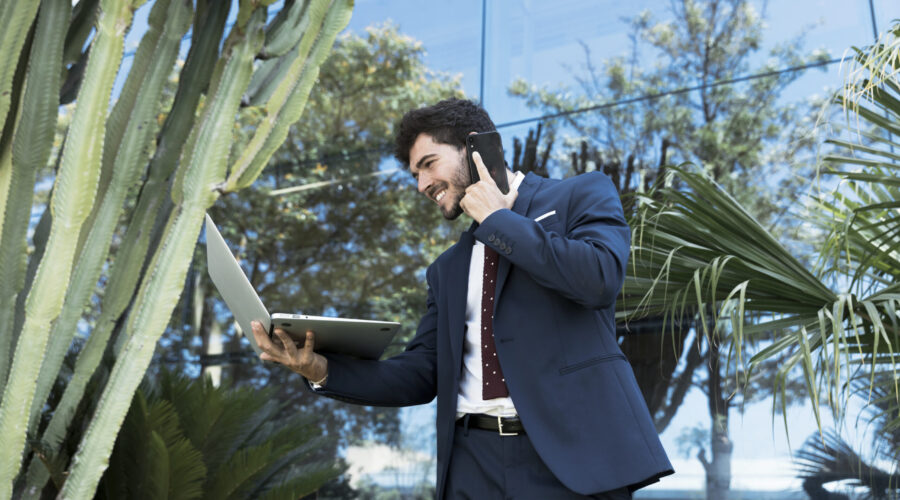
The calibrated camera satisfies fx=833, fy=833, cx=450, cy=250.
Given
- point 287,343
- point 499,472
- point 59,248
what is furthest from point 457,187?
point 59,248

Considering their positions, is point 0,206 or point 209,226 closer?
point 209,226

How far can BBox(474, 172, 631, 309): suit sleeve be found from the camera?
153 cm

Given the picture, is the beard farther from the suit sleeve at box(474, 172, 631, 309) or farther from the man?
the suit sleeve at box(474, 172, 631, 309)

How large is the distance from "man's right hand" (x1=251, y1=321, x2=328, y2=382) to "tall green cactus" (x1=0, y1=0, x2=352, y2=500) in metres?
0.98

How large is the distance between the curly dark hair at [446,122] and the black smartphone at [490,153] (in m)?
0.12

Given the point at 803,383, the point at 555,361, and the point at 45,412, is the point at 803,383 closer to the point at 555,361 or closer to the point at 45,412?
the point at 555,361

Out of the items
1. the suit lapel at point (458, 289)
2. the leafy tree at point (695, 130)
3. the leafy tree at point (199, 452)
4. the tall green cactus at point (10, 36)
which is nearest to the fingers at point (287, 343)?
the suit lapel at point (458, 289)

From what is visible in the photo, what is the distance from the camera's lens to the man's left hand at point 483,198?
1672 mm

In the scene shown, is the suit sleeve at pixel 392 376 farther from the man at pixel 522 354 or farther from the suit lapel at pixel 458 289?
the suit lapel at pixel 458 289

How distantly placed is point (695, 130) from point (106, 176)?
10.0ft

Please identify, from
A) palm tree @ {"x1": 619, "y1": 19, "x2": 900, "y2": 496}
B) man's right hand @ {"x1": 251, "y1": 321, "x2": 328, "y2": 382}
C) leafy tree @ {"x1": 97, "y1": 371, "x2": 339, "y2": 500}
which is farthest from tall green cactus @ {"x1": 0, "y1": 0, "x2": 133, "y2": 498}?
palm tree @ {"x1": 619, "y1": 19, "x2": 900, "y2": 496}

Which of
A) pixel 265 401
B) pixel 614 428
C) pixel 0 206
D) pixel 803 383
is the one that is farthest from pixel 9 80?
pixel 803 383

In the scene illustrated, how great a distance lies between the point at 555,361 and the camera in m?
1.63

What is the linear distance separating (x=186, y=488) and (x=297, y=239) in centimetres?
252
